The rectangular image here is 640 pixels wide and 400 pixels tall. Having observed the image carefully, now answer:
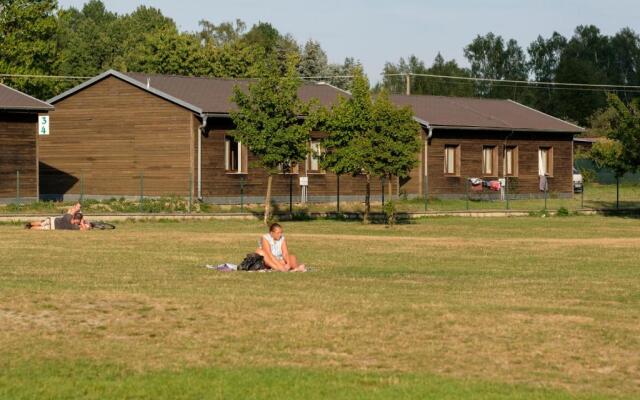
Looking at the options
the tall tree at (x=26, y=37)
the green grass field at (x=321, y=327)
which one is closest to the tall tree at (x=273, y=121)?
the green grass field at (x=321, y=327)

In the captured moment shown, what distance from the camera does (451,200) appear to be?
64.0 m

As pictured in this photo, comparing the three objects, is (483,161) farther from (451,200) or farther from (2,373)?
(2,373)

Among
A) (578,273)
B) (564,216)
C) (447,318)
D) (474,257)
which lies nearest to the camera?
(447,318)

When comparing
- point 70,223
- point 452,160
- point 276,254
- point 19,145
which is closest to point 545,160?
point 452,160

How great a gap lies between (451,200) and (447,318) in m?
46.7

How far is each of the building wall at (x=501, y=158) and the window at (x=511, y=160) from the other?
218 mm

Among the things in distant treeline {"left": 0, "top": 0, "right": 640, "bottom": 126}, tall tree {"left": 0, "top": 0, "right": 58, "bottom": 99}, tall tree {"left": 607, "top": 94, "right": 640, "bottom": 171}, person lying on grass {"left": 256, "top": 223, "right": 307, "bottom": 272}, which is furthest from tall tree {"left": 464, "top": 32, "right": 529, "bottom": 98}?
person lying on grass {"left": 256, "top": 223, "right": 307, "bottom": 272}

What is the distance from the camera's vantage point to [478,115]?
69625 mm

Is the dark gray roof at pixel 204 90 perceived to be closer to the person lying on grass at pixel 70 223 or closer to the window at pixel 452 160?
the window at pixel 452 160

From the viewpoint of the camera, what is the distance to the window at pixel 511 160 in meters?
69.1

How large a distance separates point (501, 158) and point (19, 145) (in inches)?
1030

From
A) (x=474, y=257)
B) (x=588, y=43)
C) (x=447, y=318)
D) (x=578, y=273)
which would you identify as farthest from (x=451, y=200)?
(x=588, y=43)

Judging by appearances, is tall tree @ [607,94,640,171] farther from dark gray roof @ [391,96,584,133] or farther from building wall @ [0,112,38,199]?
building wall @ [0,112,38,199]

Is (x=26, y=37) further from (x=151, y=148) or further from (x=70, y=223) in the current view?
(x=70, y=223)
